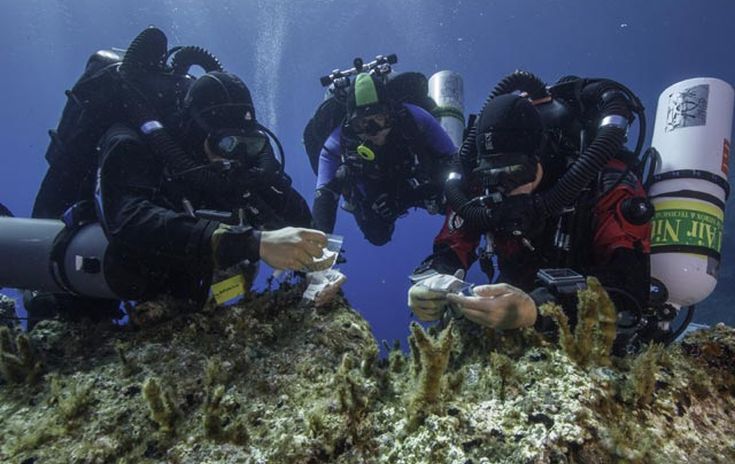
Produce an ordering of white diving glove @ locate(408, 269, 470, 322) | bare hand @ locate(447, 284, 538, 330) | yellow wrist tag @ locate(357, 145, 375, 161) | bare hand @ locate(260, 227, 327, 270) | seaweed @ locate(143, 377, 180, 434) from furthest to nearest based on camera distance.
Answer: yellow wrist tag @ locate(357, 145, 375, 161), bare hand @ locate(260, 227, 327, 270), white diving glove @ locate(408, 269, 470, 322), bare hand @ locate(447, 284, 538, 330), seaweed @ locate(143, 377, 180, 434)

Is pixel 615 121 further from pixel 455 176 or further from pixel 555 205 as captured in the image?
pixel 455 176

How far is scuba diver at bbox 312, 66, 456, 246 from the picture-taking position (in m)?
6.55

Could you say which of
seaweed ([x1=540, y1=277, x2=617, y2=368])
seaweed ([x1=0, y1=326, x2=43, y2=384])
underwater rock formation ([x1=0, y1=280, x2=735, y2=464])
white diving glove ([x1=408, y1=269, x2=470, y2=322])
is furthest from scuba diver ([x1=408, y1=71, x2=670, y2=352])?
seaweed ([x1=0, y1=326, x2=43, y2=384])

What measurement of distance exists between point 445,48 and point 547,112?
40514mm

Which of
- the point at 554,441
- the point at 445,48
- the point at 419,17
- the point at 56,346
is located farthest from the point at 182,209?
the point at 445,48

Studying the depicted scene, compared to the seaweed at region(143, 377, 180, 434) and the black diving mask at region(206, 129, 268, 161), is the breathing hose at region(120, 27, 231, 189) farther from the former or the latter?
the seaweed at region(143, 377, 180, 434)

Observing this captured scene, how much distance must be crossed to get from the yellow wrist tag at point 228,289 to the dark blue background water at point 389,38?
2918cm

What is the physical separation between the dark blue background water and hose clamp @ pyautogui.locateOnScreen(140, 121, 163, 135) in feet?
96.4

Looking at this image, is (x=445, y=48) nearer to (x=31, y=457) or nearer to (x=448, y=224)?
(x=448, y=224)

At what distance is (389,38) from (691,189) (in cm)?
4025

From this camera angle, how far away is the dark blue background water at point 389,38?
36719 millimetres

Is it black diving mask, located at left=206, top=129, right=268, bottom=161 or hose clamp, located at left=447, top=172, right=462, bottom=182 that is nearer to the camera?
black diving mask, located at left=206, top=129, right=268, bottom=161

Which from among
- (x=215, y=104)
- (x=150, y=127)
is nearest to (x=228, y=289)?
(x=150, y=127)

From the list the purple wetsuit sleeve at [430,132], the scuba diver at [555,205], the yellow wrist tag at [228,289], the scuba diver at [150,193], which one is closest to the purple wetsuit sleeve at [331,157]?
the purple wetsuit sleeve at [430,132]
